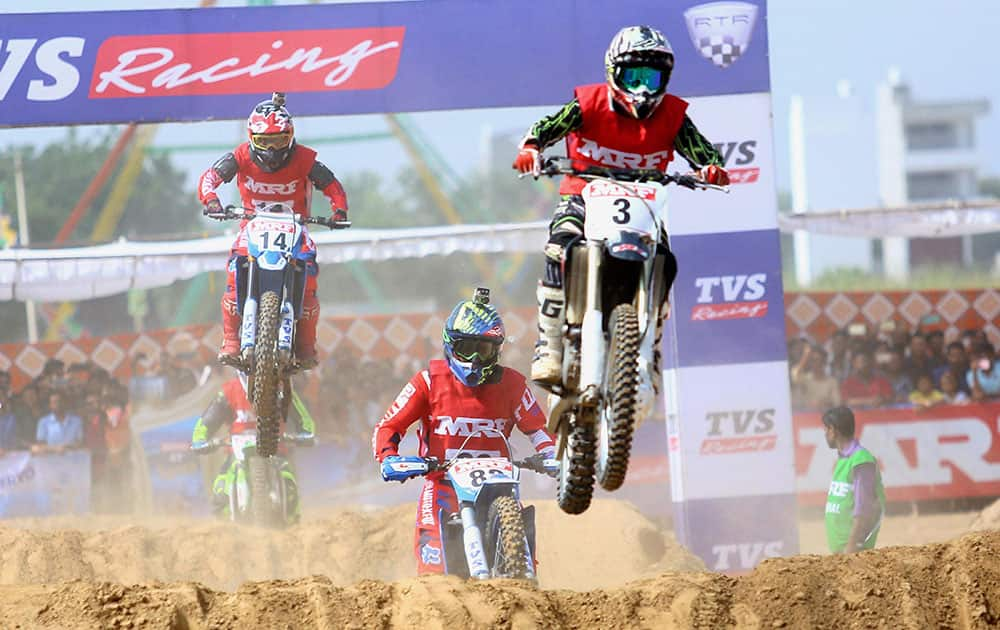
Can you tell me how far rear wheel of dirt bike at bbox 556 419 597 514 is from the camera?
23.8ft

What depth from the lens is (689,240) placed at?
40.6ft

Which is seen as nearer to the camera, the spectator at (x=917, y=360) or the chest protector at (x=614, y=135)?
the chest protector at (x=614, y=135)

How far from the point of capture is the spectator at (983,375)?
17594mm

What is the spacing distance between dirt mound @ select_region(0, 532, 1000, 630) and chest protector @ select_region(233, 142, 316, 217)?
14.7 ft

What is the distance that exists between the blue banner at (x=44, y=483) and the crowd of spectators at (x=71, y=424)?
3.4 inches

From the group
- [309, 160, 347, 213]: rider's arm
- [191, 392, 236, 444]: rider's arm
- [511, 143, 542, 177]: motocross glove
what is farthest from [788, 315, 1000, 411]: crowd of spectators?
[511, 143, 542, 177]: motocross glove

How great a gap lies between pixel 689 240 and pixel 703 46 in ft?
5.76

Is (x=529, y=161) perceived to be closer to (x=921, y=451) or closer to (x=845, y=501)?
(x=845, y=501)

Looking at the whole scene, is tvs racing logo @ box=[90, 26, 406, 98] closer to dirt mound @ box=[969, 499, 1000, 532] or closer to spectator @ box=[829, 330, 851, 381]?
dirt mound @ box=[969, 499, 1000, 532]

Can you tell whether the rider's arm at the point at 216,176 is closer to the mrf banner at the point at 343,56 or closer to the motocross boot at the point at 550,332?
the mrf banner at the point at 343,56

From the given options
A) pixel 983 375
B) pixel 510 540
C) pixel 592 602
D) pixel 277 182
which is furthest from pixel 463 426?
pixel 983 375

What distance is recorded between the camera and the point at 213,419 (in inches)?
488

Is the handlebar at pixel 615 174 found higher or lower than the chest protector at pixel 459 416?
higher

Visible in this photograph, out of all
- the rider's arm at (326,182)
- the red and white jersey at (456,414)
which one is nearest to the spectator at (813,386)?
the rider's arm at (326,182)
